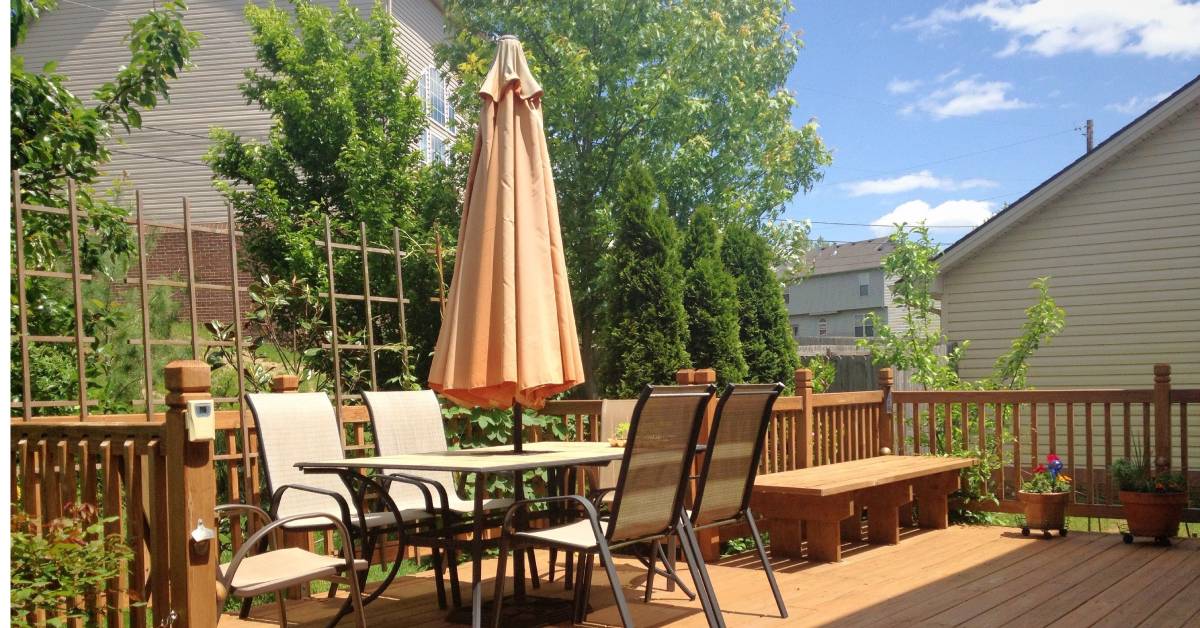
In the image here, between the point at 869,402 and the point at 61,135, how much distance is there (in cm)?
566

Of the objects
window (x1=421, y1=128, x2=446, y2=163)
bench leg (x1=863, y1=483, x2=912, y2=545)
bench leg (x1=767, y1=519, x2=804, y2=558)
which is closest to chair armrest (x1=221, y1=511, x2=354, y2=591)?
bench leg (x1=767, y1=519, x2=804, y2=558)

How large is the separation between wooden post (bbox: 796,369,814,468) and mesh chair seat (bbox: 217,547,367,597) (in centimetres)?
393

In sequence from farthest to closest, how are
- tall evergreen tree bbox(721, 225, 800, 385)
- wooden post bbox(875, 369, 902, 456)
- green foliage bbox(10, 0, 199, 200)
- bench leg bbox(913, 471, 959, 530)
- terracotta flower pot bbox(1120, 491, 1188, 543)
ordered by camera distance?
tall evergreen tree bbox(721, 225, 800, 385)
wooden post bbox(875, 369, 902, 456)
bench leg bbox(913, 471, 959, 530)
terracotta flower pot bbox(1120, 491, 1188, 543)
green foliage bbox(10, 0, 199, 200)

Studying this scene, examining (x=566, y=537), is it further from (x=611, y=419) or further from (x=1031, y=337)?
(x=1031, y=337)

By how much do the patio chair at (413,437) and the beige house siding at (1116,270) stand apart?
31.7ft

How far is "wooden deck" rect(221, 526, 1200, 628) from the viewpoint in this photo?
4508 mm

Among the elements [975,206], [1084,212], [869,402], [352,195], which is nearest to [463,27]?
[352,195]

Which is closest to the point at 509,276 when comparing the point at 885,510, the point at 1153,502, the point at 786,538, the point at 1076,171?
the point at 786,538

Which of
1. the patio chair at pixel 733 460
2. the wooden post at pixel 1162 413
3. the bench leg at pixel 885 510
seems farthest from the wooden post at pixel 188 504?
the wooden post at pixel 1162 413

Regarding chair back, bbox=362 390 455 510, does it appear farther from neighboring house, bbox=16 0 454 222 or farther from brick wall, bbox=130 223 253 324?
neighboring house, bbox=16 0 454 222

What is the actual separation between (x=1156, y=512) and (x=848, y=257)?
A: 89.8 ft

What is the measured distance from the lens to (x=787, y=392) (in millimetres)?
12242

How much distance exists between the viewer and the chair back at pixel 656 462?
12.3 feet

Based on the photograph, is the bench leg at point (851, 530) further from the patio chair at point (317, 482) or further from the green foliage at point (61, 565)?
the green foliage at point (61, 565)
